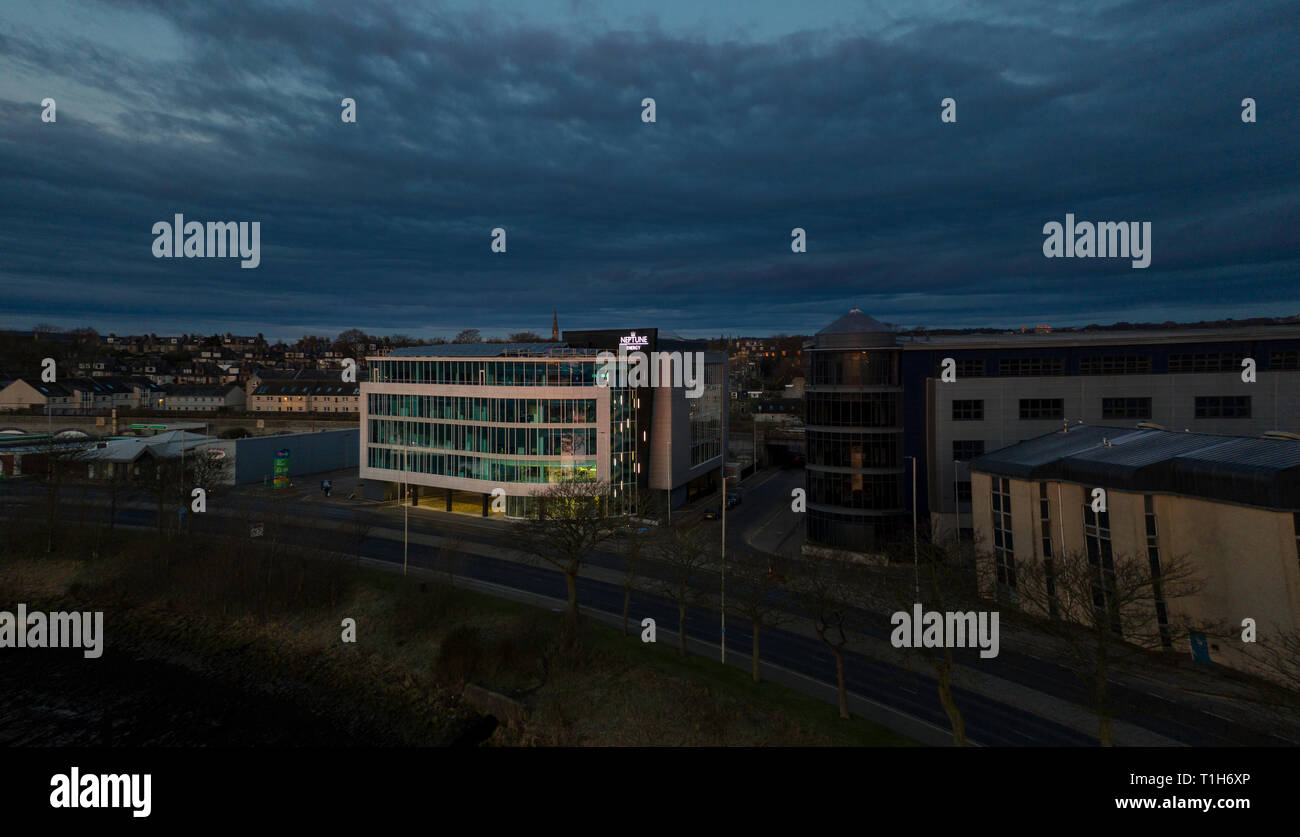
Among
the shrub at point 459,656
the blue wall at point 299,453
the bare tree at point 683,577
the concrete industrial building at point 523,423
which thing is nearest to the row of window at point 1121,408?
the bare tree at point 683,577

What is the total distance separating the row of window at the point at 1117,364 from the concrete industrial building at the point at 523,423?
30.2 m

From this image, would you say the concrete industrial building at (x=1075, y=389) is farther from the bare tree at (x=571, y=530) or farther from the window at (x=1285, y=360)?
the bare tree at (x=571, y=530)

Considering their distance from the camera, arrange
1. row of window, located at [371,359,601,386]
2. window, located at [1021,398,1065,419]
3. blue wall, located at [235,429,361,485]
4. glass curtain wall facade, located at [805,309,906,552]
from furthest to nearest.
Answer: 1. blue wall, located at [235,429,361,485]
2. row of window, located at [371,359,601,386]
3. glass curtain wall facade, located at [805,309,906,552]
4. window, located at [1021,398,1065,419]

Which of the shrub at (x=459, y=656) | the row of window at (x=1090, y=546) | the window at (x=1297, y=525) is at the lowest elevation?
the shrub at (x=459, y=656)

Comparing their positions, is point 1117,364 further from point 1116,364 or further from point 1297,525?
point 1297,525

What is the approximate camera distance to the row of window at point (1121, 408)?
47.4 meters

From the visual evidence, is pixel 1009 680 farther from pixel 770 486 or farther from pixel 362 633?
pixel 770 486

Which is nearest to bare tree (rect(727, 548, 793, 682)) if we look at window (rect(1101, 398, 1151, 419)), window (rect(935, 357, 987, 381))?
window (rect(935, 357, 987, 381))

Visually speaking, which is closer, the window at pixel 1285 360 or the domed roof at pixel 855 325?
the window at pixel 1285 360

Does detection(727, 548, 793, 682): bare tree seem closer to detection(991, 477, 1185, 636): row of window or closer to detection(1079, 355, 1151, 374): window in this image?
detection(991, 477, 1185, 636): row of window

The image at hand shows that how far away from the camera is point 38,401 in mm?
Result: 123438

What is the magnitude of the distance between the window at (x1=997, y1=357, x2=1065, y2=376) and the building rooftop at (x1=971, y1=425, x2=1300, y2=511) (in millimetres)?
8802

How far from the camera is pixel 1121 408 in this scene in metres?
49.8

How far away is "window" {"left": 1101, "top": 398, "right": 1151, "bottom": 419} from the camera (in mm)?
49344
